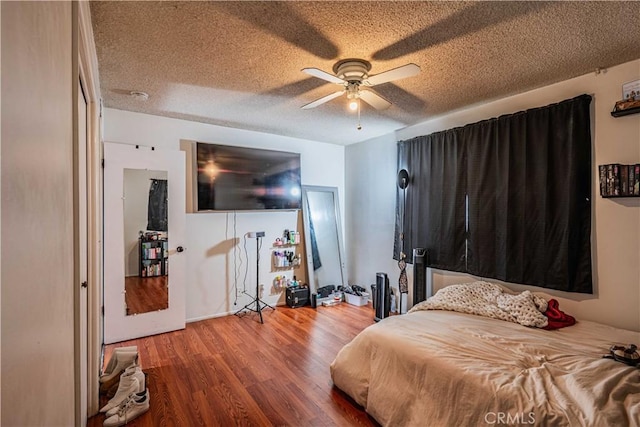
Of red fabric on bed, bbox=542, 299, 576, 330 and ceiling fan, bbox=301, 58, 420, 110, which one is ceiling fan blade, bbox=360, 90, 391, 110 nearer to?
ceiling fan, bbox=301, 58, 420, 110

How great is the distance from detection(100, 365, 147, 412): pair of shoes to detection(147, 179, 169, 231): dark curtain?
1.58m

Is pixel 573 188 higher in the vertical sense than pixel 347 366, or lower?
higher

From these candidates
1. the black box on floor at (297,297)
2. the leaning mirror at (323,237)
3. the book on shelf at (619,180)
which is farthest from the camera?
the leaning mirror at (323,237)

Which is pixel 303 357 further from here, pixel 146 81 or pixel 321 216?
pixel 146 81

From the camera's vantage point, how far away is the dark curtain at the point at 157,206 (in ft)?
11.3

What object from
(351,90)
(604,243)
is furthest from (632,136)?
(351,90)

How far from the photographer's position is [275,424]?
2.02m

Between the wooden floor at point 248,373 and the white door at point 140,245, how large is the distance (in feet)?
0.80

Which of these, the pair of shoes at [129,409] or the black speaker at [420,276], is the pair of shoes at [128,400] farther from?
the black speaker at [420,276]

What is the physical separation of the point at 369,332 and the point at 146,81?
282cm

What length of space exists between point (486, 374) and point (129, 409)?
2.33 metres

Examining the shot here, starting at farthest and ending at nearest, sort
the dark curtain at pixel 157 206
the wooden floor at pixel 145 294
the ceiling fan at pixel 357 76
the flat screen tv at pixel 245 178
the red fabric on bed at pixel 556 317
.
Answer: the flat screen tv at pixel 245 178
the dark curtain at pixel 157 206
the wooden floor at pixel 145 294
the red fabric on bed at pixel 556 317
the ceiling fan at pixel 357 76

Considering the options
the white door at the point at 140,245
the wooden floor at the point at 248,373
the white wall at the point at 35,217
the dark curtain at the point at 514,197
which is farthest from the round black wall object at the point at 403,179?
the white wall at the point at 35,217

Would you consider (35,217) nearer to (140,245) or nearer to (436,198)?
(140,245)
